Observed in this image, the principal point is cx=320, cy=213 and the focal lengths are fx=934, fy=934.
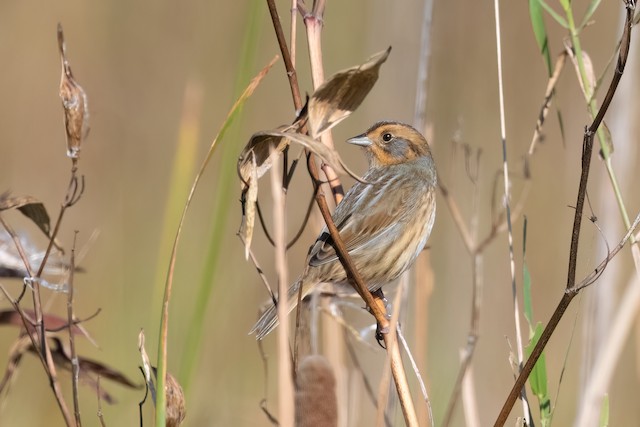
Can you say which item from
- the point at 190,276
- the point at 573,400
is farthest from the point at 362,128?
the point at 573,400

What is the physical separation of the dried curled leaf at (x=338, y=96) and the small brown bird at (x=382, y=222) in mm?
936

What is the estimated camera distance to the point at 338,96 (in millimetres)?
1696

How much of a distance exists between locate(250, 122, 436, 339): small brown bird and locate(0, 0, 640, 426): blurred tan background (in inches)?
22.8

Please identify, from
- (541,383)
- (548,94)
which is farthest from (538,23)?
(541,383)

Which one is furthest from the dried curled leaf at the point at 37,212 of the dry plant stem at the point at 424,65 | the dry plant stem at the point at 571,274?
the dry plant stem at the point at 424,65

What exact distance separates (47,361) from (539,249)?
3.83 metres

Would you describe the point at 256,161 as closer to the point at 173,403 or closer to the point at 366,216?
the point at 173,403

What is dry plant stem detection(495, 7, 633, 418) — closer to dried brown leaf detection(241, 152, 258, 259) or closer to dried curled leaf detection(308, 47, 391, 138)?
dried curled leaf detection(308, 47, 391, 138)

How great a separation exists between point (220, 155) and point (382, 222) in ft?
8.71

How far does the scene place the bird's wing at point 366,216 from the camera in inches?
113

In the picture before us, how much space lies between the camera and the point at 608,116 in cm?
367

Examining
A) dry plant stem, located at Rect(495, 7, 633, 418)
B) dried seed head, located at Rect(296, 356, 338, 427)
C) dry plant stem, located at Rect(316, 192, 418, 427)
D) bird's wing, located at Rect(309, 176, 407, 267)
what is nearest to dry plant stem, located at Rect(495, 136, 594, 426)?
dry plant stem, located at Rect(495, 7, 633, 418)

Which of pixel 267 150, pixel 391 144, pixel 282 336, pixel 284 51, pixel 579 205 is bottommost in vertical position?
pixel 282 336

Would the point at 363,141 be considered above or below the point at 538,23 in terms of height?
above
